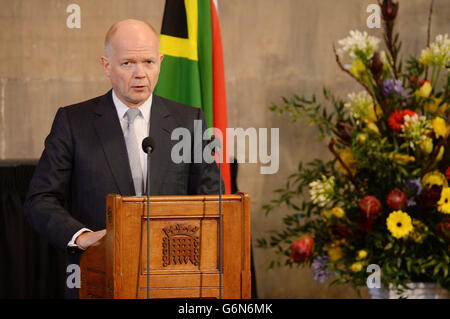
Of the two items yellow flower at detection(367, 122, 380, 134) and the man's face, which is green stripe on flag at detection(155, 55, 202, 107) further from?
yellow flower at detection(367, 122, 380, 134)

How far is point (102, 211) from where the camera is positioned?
8.14 feet

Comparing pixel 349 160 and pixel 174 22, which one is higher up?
pixel 174 22

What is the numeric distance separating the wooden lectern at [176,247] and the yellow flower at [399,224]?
18.1 inches

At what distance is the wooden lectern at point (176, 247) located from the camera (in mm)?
1881

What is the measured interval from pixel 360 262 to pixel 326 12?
340 centimetres

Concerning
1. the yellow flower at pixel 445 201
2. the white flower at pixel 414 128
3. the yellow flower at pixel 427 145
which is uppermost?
the white flower at pixel 414 128

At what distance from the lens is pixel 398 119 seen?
5.51 feet

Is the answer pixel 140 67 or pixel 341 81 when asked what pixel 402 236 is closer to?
pixel 140 67

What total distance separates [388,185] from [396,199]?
0.31 feet

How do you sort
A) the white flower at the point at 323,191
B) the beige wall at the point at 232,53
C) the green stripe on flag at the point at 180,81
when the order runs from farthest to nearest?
1. the beige wall at the point at 232,53
2. the green stripe on flag at the point at 180,81
3. the white flower at the point at 323,191

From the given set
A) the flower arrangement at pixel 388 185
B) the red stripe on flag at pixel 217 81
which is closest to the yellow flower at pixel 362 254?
the flower arrangement at pixel 388 185

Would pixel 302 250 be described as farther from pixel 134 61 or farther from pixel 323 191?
pixel 134 61

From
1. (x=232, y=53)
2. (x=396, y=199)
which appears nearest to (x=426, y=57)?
(x=396, y=199)

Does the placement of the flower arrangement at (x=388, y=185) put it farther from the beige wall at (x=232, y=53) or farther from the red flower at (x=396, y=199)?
the beige wall at (x=232, y=53)
